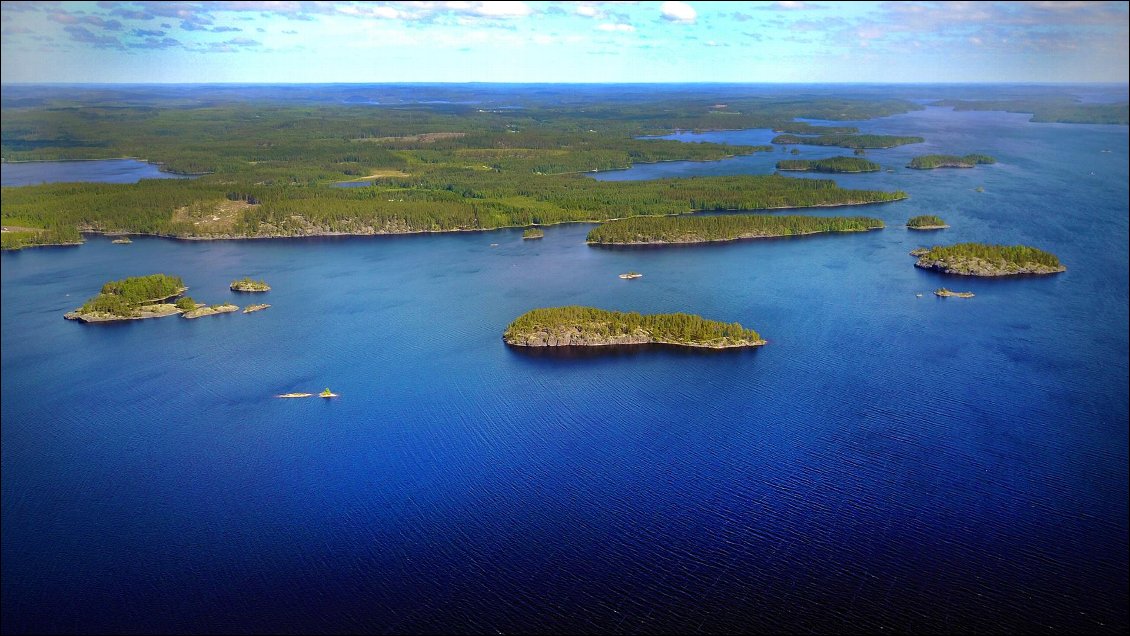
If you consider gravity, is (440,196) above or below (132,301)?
above

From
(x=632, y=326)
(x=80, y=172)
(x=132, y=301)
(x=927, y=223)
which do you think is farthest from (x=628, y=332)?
(x=80, y=172)

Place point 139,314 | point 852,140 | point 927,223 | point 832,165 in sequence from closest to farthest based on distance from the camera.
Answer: point 139,314 < point 927,223 < point 832,165 < point 852,140

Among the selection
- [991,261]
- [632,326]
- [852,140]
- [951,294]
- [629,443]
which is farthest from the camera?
[852,140]

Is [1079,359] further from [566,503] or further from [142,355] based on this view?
[142,355]

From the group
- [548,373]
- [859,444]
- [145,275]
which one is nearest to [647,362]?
[548,373]

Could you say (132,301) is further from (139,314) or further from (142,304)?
(139,314)

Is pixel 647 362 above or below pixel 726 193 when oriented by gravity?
below

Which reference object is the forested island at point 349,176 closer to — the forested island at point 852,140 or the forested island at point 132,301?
the forested island at point 852,140
